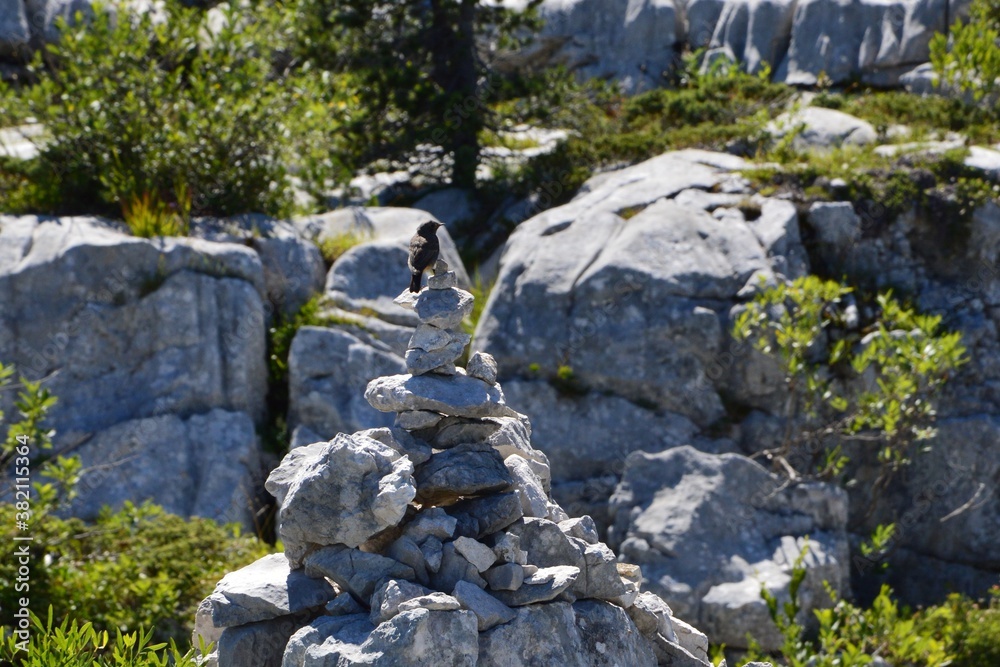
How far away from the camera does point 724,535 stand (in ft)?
38.8

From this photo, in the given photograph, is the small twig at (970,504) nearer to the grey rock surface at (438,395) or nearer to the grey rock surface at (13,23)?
the grey rock surface at (438,395)

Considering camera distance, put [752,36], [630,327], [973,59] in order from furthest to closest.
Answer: [752,36] → [973,59] → [630,327]

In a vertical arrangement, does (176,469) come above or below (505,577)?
below

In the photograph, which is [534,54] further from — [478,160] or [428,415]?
[428,415]

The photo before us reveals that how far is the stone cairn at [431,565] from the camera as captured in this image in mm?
5609

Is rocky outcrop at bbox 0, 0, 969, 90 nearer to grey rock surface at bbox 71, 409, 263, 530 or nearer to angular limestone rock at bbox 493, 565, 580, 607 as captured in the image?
grey rock surface at bbox 71, 409, 263, 530

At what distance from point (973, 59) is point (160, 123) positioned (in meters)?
12.7

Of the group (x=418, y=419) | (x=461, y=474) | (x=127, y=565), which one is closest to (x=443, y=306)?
(x=418, y=419)

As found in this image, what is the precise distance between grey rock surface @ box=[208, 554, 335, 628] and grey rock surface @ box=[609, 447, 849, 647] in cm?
602

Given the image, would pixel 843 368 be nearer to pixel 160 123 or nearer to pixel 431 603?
pixel 431 603

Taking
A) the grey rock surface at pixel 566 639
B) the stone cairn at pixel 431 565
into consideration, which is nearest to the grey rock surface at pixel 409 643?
the stone cairn at pixel 431 565

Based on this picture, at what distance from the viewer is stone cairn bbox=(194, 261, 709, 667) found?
5.61 m

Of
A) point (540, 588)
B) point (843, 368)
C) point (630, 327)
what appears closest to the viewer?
point (540, 588)

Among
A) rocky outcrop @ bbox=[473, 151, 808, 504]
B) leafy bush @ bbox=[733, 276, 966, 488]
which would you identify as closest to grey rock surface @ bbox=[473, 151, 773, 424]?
rocky outcrop @ bbox=[473, 151, 808, 504]
